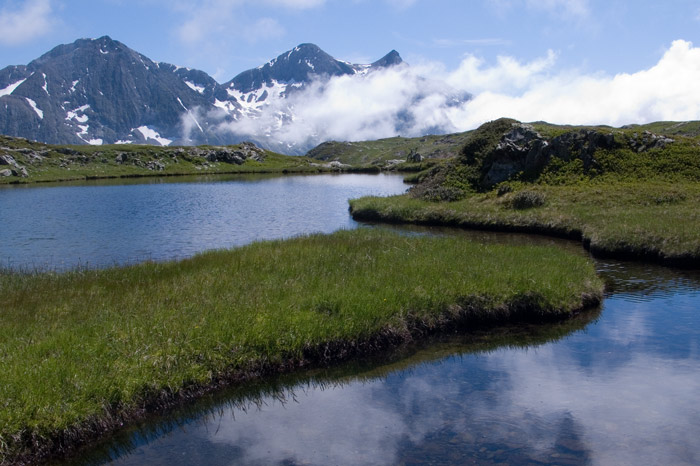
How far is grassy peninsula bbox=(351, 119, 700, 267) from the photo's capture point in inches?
1212

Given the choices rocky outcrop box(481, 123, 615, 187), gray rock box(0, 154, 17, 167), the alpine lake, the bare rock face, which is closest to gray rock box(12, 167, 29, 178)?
gray rock box(0, 154, 17, 167)

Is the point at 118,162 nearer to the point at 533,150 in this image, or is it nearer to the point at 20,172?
the point at 20,172

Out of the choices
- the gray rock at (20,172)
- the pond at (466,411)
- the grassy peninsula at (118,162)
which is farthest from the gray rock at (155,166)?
the pond at (466,411)

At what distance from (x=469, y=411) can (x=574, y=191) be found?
3591 cm

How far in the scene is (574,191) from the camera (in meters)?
43.5

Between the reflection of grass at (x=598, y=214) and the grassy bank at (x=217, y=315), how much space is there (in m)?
7.38

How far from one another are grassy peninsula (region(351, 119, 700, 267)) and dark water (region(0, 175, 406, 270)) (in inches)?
403

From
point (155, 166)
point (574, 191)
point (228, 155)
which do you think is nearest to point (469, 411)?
point (574, 191)

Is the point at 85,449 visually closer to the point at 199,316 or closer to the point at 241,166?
the point at 199,316

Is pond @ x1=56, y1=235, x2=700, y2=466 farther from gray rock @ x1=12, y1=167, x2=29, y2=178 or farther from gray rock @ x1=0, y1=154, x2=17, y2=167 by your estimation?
gray rock @ x1=0, y1=154, x2=17, y2=167

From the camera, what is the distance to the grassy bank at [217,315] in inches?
440

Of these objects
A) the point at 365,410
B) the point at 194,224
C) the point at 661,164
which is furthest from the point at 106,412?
the point at 661,164

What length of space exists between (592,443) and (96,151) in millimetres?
164123

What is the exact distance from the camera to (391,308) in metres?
17.1
